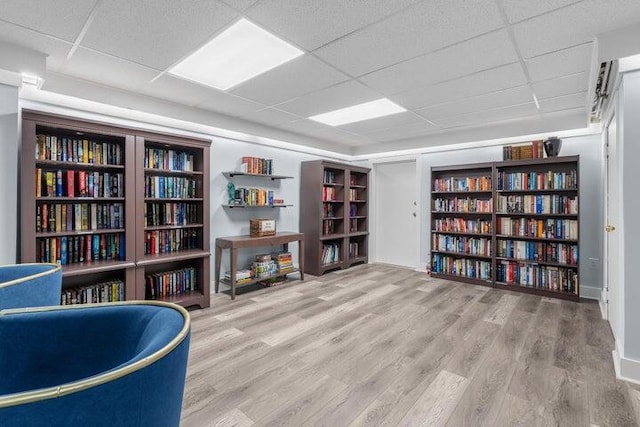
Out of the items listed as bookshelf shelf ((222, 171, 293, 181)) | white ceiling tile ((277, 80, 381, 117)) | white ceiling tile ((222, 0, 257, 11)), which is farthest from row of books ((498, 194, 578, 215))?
white ceiling tile ((222, 0, 257, 11))

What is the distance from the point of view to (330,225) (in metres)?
5.63

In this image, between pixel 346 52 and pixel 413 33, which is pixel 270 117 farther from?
pixel 413 33

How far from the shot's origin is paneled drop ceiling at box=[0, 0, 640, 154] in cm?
187

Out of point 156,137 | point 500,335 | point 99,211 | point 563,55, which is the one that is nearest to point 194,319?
point 99,211

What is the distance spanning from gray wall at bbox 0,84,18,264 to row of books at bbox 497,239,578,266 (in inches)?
214

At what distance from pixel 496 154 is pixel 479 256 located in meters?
1.59

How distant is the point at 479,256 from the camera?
15.1ft

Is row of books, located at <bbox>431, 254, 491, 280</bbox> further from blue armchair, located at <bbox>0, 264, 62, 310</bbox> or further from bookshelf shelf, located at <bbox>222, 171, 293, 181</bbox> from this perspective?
blue armchair, located at <bbox>0, 264, 62, 310</bbox>

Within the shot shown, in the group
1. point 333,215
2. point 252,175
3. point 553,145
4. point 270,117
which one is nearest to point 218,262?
point 252,175

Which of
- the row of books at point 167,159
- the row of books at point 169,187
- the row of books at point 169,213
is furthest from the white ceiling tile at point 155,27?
the row of books at point 169,213

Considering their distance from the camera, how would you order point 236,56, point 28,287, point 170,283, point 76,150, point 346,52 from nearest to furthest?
point 28,287, point 346,52, point 236,56, point 76,150, point 170,283

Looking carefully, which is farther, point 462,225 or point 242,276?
point 462,225

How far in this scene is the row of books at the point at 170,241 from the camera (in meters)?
3.39

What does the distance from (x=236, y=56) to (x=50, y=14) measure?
1.17 metres
